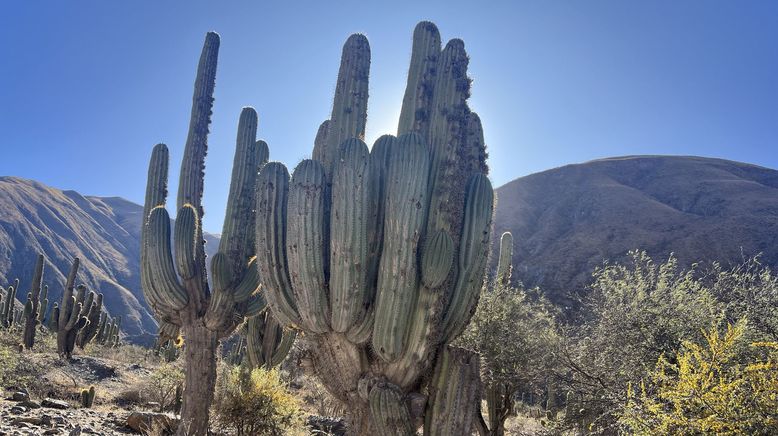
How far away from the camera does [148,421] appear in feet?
31.7

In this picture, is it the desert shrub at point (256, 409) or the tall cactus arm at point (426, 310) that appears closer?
the tall cactus arm at point (426, 310)

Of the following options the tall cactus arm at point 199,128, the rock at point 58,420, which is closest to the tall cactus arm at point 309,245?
the tall cactus arm at point 199,128

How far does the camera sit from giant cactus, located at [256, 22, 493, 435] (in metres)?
5.13

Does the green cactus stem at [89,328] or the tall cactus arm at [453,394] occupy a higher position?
the tall cactus arm at [453,394]

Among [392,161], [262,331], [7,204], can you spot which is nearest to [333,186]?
[392,161]

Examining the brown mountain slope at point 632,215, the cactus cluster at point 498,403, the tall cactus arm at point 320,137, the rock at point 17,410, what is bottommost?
the rock at point 17,410

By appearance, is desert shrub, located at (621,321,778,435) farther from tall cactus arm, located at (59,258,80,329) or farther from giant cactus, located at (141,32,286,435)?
tall cactus arm, located at (59,258,80,329)

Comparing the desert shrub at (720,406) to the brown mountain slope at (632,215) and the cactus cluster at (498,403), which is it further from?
the brown mountain slope at (632,215)

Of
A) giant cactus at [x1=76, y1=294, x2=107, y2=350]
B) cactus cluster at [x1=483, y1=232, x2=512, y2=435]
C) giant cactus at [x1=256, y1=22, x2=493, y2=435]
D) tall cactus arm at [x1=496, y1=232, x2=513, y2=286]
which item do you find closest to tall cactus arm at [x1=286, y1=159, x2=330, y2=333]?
giant cactus at [x1=256, y1=22, x2=493, y2=435]

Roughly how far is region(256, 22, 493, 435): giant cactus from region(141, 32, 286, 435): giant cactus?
7.89 feet

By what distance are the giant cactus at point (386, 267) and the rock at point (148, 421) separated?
5.26m

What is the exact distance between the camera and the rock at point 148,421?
9250 mm

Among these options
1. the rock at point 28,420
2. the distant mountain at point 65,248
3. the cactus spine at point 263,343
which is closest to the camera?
the rock at point 28,420

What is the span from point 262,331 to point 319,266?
6941 mm
